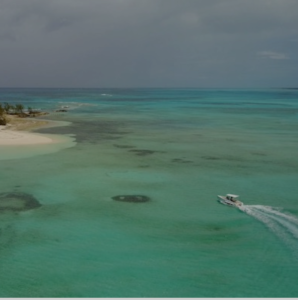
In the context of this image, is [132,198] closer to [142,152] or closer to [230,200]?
[230,200]

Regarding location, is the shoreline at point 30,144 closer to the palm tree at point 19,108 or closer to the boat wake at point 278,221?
the boat wake at point 278,221

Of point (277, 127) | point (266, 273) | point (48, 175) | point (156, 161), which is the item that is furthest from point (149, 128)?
point (266, 273)

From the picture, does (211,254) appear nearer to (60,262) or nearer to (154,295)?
(154,295)

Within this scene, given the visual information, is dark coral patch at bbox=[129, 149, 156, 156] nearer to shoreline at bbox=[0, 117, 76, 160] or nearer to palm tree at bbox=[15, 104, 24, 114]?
shoreline at bbox=[0, 117, 76, 160]

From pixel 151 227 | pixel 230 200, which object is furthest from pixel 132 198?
pixel 230 200

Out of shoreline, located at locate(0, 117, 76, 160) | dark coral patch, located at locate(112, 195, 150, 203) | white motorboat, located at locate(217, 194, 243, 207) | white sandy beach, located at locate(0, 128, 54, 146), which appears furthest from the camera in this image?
white sandy beach, located at locate(0, 128, 54, 146)

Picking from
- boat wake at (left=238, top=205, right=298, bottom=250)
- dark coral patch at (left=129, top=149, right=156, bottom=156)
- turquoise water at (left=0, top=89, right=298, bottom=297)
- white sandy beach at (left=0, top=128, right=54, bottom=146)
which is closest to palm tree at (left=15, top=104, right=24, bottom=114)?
white sandy beach at (left=0, top=128, right=54, bottom=146)
